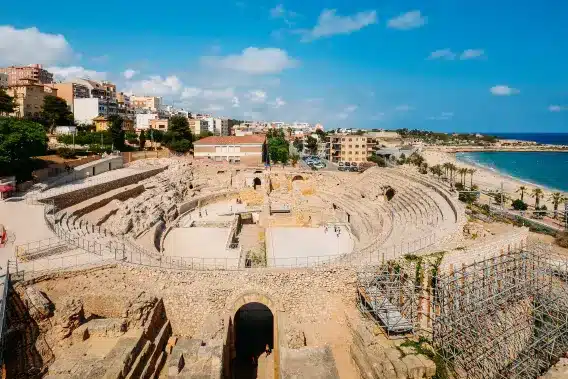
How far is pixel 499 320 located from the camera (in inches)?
591

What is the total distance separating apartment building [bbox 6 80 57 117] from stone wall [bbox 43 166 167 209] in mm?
21547

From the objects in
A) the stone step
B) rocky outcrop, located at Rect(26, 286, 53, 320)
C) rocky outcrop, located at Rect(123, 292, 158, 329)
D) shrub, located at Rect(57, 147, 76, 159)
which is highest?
shrub, located at Rect(57, 147, 76, 159)

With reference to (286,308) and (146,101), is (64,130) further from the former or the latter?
(146,101)

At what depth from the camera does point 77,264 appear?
52.5ft

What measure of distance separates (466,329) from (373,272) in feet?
12.9

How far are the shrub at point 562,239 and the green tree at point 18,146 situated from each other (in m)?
34.0

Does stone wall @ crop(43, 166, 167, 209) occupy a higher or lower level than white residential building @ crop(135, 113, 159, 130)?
lower

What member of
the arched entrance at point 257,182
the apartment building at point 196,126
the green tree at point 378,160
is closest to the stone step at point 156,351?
the arched entrance at point 257,182

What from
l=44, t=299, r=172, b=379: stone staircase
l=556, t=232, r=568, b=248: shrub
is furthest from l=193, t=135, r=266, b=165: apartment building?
l=44, t=299, r=172, b=379: stone staircase

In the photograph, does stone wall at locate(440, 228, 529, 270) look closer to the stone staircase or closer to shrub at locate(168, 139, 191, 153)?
the stone staircase

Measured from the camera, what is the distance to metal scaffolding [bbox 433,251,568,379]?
13500 mm

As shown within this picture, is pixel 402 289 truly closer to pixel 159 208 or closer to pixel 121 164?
pixel 159 208

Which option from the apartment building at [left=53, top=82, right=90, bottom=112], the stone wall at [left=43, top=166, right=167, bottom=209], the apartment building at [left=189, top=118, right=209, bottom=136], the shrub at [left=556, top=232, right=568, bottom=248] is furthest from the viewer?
the apartment building at [left=189, top=118, right=209, bottom=136]

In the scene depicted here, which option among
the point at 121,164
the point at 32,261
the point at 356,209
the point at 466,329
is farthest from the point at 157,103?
the point at 466,329
